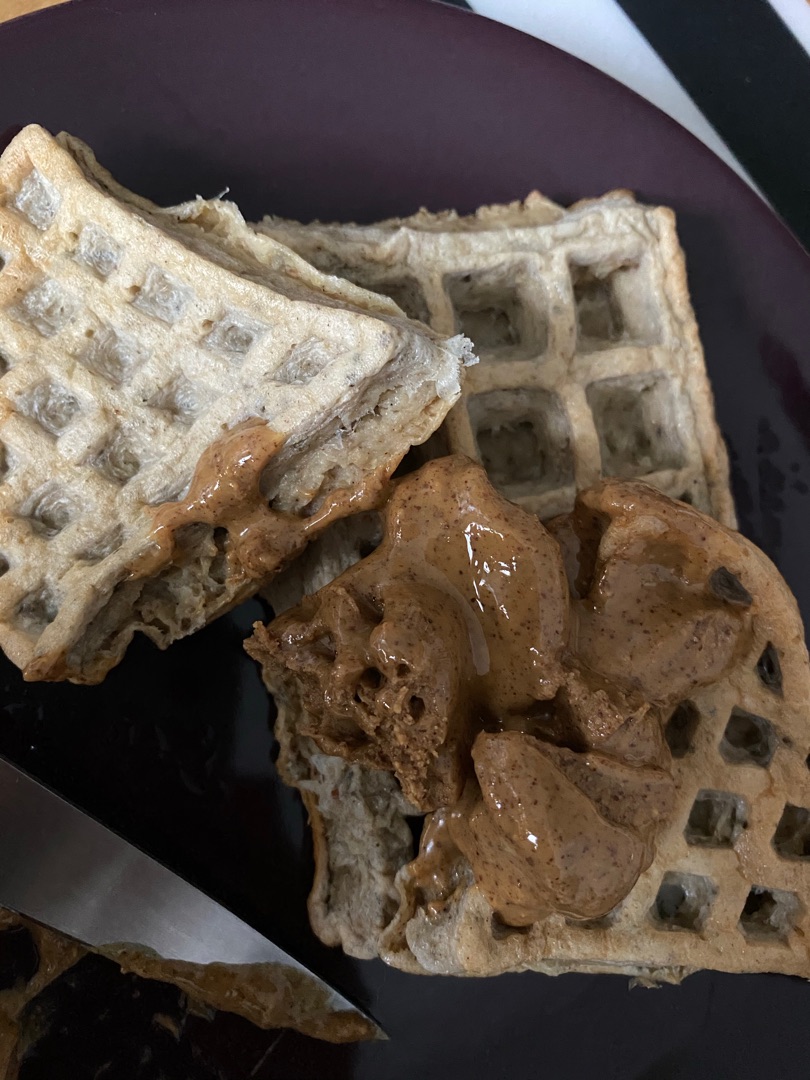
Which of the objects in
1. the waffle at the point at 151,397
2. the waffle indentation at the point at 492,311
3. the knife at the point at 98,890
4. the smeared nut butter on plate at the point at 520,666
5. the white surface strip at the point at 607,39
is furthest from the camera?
the white surface strip at the point at 607,39

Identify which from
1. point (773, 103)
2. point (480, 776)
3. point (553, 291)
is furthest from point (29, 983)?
point (773, 103)

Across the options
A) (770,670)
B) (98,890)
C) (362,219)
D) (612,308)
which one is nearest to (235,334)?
(362,219)

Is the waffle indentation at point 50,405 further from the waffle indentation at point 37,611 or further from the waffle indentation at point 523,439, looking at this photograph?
the waffle indentation at point 523,439

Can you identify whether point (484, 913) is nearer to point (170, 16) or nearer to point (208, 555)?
point (208, 555)

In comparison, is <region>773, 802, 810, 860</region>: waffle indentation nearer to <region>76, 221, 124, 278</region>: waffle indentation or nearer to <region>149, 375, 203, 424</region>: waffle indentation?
<region>149, 375, 203, 424</region>: waffle indentation

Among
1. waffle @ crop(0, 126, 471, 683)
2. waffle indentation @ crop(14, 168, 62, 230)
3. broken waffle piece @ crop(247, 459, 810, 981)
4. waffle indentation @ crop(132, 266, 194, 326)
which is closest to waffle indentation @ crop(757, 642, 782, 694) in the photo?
broken waffle piece @ crop(247, 459, 810, 981)

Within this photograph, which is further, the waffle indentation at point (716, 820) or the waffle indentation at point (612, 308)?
the waffle indentation at point (612, 308)

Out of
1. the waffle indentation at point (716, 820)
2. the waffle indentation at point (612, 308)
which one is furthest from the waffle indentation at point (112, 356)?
the waffle indentation at point (716, 820)
